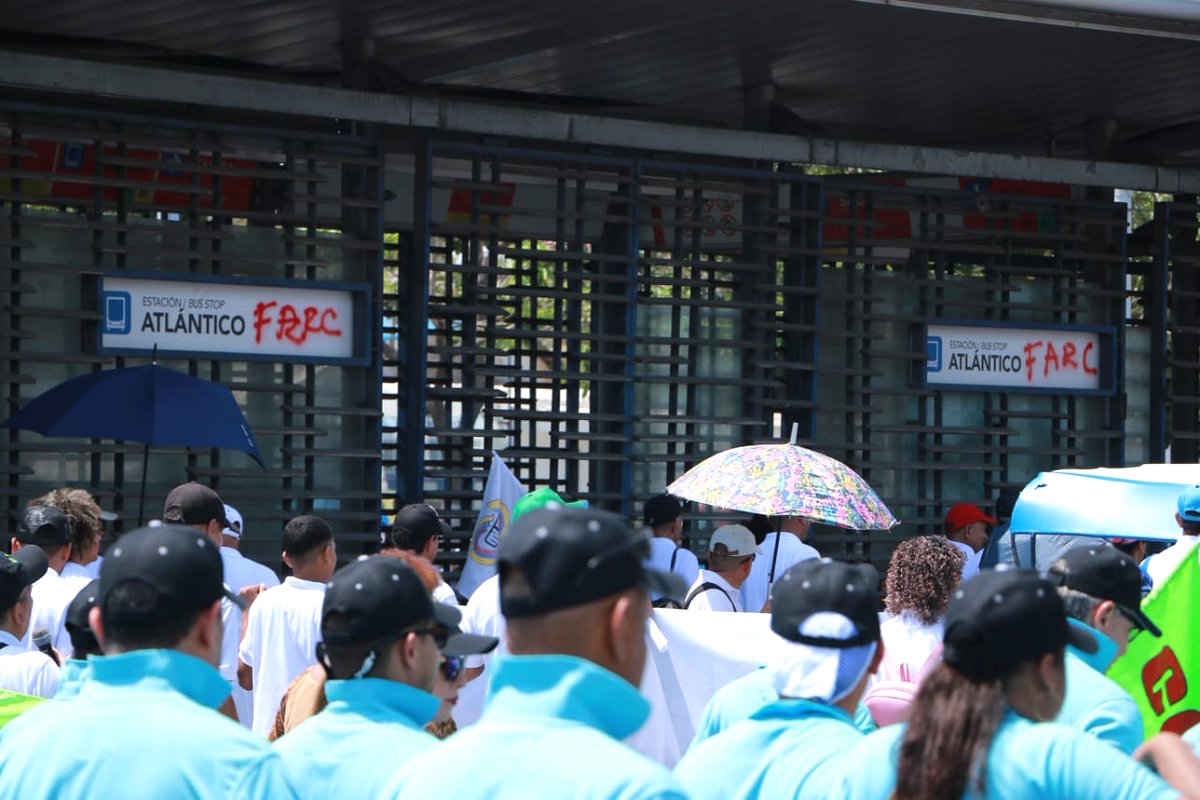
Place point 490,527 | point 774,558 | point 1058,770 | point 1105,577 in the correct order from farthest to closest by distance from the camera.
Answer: point 490,527, point 774,558, point 1105,577, point 1058,770

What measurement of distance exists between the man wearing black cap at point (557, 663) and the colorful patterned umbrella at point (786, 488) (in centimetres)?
515

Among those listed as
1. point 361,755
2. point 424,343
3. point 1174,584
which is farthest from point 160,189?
point 361,755

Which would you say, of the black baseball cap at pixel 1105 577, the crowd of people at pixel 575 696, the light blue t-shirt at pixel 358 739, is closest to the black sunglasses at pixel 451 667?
the crowd of people at pixel 575 696

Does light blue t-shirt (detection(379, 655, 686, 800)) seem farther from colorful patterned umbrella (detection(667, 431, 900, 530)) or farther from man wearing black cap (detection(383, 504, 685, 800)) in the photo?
colorful patterned umbrella (detection(667, 431, 900, 530))

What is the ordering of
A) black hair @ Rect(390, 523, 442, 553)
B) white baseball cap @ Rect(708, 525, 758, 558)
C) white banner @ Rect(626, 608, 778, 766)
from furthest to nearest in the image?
white baseball cap @ Rect(708, 525, 758, 558)
black hair @ Rect(390, 523, 442, 553)
white banner @ Rect(626, 608, 778, 766)

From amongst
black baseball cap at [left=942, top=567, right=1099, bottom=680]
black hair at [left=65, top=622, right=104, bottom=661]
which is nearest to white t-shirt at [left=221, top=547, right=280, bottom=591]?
black hair at [left=65, top=622, right=104, bottom=661]

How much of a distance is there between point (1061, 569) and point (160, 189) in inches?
320

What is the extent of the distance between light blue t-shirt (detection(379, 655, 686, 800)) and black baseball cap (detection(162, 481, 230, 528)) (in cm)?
479

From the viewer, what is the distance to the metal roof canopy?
11.0 m

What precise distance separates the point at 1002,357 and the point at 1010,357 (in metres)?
0.08

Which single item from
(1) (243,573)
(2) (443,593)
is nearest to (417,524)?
(2) (443,593)

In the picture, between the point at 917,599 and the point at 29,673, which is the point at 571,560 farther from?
the point at 917,599

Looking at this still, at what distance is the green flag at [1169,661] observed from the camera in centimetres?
511

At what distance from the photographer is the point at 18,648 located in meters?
5.25
